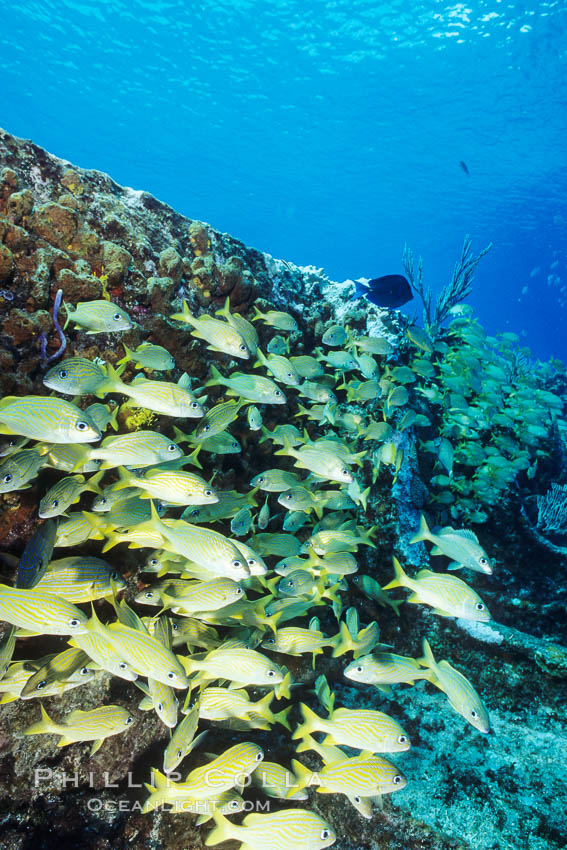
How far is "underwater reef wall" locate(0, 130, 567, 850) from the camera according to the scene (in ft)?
9.63

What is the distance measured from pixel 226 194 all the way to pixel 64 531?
254ft

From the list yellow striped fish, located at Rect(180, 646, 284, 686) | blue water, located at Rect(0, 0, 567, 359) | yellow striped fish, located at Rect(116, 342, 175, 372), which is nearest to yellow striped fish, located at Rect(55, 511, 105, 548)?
yellow striped fish, located at Rect(180, 646, 284, 686)

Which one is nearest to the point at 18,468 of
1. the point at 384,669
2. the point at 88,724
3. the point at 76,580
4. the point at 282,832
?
the point at 76,580

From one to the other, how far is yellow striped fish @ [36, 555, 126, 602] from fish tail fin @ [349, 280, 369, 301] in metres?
5.63

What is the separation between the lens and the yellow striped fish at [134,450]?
8.27 ft

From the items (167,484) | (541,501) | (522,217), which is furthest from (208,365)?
(522,217)

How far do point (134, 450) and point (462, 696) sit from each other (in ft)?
8.47

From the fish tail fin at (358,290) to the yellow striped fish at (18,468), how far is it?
5.55 metres

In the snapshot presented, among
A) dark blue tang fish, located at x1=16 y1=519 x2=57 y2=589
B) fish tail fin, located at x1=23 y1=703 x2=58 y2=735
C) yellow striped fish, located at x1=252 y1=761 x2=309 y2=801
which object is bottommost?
fish tail fin, located at x1=23 y1=703 x2=58 y2=735

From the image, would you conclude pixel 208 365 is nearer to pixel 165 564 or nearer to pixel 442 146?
pixel 165 564

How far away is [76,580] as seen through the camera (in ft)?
8.38

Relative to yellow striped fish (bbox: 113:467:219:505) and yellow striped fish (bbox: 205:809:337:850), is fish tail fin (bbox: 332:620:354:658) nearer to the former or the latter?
yellow striped fish (bbox: 205:809:337:850)

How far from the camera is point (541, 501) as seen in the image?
24.0 feet

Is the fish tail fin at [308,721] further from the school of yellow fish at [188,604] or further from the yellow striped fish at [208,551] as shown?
the yellow striped fish at [208,551]
